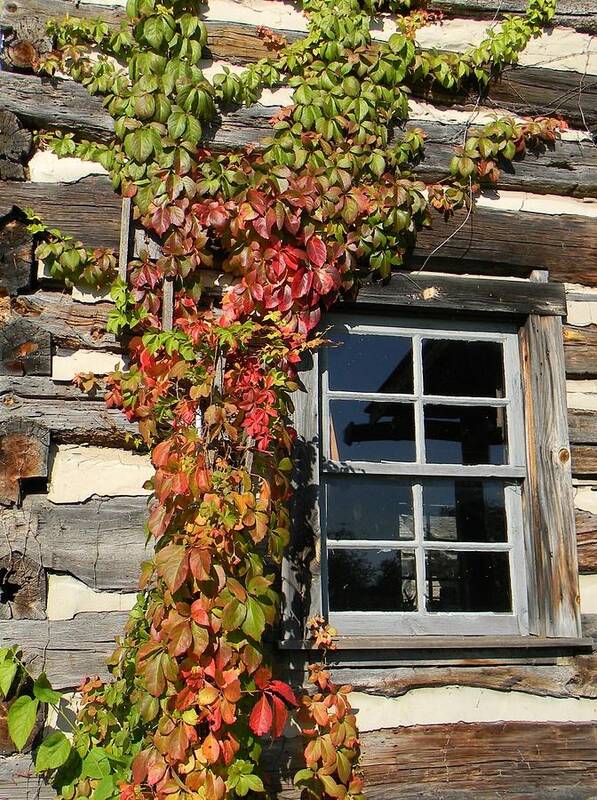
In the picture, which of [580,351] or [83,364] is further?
[580,351]

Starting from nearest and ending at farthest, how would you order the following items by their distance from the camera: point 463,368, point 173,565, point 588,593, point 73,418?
point 173,565 → point 73,418 → point 588,593 → point 463,368

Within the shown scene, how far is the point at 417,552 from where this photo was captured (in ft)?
11.7

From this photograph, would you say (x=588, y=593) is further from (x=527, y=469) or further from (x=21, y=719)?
(x=21, y=719)

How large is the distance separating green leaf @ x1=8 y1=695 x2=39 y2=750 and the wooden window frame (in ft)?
3.16

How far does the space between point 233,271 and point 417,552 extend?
4.78 feet

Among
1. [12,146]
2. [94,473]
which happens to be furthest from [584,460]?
[12,146]

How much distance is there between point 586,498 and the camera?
372cm

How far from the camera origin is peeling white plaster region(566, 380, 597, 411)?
12.5 feet

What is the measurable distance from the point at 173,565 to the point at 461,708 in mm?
1487

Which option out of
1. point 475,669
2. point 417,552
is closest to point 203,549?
point 417,552

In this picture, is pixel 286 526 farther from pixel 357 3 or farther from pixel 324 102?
pixel 357 3

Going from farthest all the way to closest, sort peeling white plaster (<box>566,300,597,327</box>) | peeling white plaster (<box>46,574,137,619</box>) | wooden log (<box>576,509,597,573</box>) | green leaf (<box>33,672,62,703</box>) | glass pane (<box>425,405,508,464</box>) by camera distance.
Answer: peeling white plaster (<box>566,300,597,327</box>), glass pane (<box>425,405,508,464</box>), wooden log (<box>576,509,597,573</box>), peeling white plaster (<box>46,574,137,619</box>), green leaf (<box>33,672,62,703</box>)

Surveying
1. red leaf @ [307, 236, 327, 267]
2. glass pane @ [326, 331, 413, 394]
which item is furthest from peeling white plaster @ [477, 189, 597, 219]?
red leaf @ [307, 236, 327, 267]

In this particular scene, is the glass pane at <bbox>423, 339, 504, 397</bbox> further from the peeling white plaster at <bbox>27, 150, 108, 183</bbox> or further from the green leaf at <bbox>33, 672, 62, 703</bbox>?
the green leaf at <bbox>33, 672, 62, 703</bbox>
